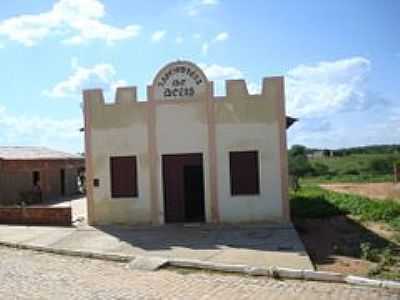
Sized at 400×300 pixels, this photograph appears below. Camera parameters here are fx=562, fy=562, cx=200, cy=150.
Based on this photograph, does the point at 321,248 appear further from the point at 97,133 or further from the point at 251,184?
the point at 97,133

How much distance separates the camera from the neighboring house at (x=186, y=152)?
19.0 m

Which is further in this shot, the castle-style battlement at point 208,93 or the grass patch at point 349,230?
the castle-style battlement at point 208,93

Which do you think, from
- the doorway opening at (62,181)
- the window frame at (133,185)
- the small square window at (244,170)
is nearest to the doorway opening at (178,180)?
the window frame at (133,185)

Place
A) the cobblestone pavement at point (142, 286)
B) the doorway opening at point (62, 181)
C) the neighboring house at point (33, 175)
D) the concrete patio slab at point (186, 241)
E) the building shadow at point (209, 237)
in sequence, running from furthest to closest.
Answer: the doorway opening at point (62, 181) → the neighboring house at point (33, 175) → the building shadow at point (209, 237) → the concrete patio slab at point (186, 241) → the cobblestone pavement at point (142, 286)

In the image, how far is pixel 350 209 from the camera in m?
21.8

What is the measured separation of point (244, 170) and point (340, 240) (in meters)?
4.19

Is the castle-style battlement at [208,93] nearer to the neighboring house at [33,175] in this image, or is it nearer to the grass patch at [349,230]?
the grass patch at [349,230]

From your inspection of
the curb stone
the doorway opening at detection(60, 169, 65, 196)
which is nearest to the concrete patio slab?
the curb stone

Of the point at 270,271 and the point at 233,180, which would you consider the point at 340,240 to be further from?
the point at 270,271

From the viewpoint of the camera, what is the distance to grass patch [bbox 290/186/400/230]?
65.9 ft

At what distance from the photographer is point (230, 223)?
1900 cm

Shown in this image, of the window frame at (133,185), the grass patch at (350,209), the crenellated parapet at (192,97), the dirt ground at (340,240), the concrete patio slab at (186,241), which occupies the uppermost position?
the crenellated parapet at (192,97)

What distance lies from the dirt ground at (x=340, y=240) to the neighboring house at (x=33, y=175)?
16.8m

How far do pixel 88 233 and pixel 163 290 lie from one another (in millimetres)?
8012
